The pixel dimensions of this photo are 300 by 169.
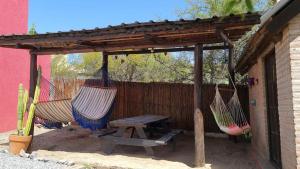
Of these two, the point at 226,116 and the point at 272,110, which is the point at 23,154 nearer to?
Answer: the point at 226,116

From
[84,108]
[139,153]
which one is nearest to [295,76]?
[139,153]

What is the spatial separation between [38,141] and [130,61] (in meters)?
12.5

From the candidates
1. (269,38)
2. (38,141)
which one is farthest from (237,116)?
(38,141)

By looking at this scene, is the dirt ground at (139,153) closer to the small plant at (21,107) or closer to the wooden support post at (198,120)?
the wooden support post at (198,120)

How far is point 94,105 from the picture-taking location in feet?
27.9

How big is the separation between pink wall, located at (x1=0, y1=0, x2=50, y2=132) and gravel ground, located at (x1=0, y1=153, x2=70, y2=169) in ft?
14.0

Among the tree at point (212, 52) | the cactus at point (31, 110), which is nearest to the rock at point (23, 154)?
the cactus at point (31, 110)

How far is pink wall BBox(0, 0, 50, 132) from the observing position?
440 inches

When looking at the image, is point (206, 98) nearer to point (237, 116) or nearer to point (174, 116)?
point (174, 116)

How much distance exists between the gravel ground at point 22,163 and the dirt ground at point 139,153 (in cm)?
44

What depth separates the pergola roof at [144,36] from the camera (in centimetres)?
628

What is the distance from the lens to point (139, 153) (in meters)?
8.17

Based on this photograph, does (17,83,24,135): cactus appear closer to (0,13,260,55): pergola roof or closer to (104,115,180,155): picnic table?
(0,13,260,55): pergola roof

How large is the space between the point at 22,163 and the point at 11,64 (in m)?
5.61
